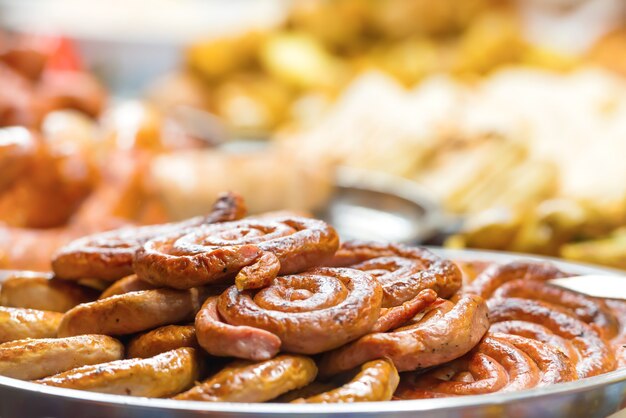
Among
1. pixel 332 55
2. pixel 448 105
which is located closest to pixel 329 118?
pixel 448 105

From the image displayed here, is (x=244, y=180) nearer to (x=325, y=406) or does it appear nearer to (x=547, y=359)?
(x=547, y=359)

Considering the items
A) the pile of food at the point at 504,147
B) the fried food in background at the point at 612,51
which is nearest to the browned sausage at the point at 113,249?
the pile of food at the point at 504,147

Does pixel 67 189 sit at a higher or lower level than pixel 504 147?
lower

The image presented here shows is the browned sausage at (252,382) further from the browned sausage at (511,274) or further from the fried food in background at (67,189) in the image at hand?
the fried food in background at (67,189)

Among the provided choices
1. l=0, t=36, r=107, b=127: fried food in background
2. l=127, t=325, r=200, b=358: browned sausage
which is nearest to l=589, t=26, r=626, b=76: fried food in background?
l=0, t=36, r=107, b=127: fried food in background

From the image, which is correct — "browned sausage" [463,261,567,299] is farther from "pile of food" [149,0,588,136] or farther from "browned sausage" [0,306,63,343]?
"pile of food" [149,0,588,136]
